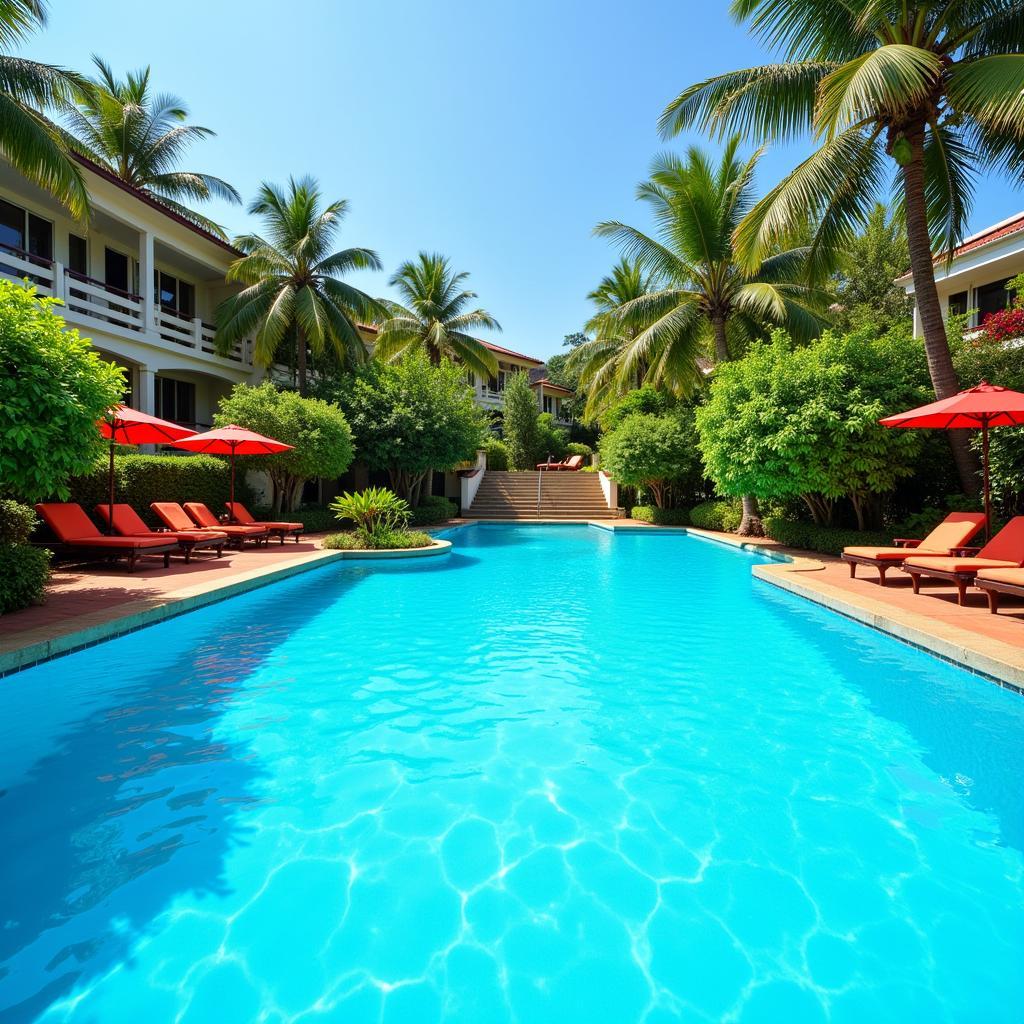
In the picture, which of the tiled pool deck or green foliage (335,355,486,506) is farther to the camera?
green foliage (335,355,486,506)

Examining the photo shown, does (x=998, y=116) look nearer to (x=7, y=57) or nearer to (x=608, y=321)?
(x=608, y=321)

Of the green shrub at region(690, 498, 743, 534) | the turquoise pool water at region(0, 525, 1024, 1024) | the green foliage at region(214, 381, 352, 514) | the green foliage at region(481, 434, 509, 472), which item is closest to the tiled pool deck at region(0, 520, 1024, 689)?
the turquoise pool water at region(0, 525, 1024, 1024)

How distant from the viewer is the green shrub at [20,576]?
23.9 feet

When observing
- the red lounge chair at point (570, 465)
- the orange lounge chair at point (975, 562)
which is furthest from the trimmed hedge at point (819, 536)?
the red lounge chair at point (570, 465)

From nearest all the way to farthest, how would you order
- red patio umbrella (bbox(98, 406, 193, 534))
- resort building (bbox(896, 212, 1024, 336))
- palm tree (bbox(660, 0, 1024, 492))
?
palm tree (bbox(660, 0, 1024, 492)), red patio umbrella (bbox(98, 406, 193, 534)), resort building (bbox(896, 212, 1024, 336))

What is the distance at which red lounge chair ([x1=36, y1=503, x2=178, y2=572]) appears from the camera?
10438mm

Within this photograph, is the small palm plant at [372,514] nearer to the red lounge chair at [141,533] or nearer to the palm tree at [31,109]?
the red lounge chair at [141,533]

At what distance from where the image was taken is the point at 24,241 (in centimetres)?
1692

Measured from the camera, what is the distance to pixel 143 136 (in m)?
22.5

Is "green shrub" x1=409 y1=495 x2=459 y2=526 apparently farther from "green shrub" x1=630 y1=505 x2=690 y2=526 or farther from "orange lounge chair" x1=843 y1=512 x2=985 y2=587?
"orange lounge chair" x1=843 y1=512 x2=985 y2=587

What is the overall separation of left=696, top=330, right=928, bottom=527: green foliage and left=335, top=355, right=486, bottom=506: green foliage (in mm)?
9987

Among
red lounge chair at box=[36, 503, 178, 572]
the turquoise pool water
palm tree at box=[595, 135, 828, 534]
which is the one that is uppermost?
palm tree at box=[595, 135, 828, 534]

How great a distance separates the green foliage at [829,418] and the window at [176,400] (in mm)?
19406

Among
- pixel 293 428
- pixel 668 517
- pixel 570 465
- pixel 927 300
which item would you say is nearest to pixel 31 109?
pixel 293 428
